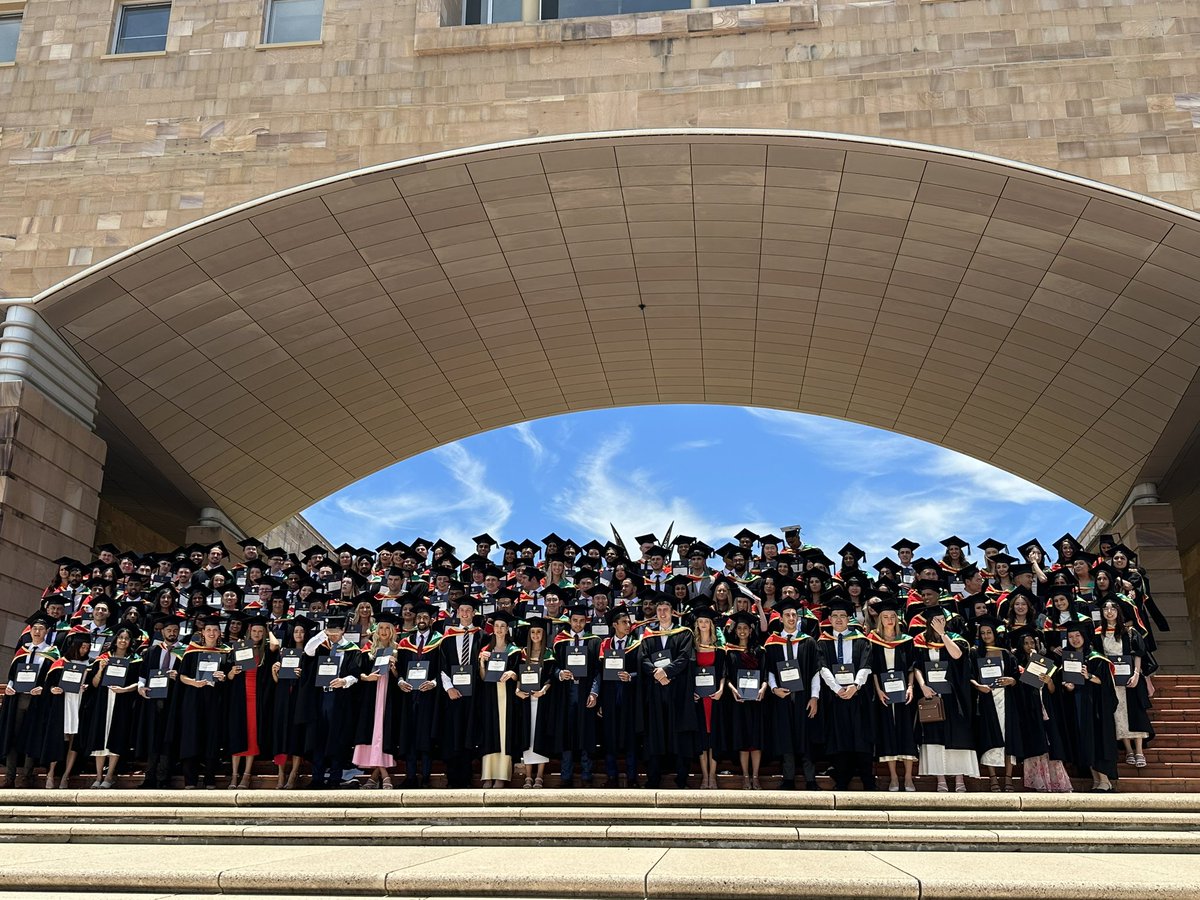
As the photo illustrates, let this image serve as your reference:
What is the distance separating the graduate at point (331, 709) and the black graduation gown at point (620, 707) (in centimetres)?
212

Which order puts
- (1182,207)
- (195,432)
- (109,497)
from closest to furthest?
(1182,207), (195,432), (109,497)

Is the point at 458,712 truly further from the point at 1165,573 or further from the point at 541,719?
the point at 1165,573

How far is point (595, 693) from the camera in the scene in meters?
9.00

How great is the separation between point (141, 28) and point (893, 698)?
44.5 ft

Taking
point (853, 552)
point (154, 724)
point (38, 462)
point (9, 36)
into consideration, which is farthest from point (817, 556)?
point (9, 36)

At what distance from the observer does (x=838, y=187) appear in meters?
14.0

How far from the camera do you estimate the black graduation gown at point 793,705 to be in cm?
877

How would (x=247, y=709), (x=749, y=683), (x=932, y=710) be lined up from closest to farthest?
(x=932, y=710) < (x=749, y=683) < (x=247, y=709)

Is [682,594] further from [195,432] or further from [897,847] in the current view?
[195,432]

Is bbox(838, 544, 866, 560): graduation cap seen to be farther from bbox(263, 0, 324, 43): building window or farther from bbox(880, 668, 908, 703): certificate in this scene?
bbox(263, 0, 324, 43): building window

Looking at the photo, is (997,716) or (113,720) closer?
(997,716)

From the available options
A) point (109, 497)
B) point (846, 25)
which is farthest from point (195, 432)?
point (846, 25)

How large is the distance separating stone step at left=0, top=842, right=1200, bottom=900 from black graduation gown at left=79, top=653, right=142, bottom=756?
3.76 metres

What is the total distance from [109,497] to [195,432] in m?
3.15
